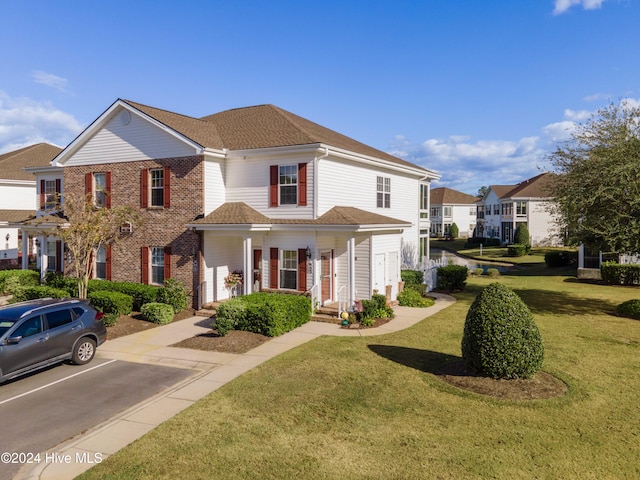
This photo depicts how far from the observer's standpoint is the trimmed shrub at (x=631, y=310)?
17.5m

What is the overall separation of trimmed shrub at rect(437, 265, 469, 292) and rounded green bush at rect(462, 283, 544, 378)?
14.9 m

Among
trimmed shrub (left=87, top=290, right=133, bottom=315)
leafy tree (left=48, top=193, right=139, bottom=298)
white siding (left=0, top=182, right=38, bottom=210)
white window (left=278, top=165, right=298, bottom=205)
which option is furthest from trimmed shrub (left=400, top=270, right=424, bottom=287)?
white siding (left=0, top=182, right=38, bottom=210)

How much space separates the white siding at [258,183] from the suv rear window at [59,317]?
28.8 feet

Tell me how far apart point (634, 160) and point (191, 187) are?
17.1 m

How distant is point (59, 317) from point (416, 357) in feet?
31.3

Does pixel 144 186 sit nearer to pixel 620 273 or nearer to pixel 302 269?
pixel 302 269

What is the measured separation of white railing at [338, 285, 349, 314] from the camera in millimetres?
17245

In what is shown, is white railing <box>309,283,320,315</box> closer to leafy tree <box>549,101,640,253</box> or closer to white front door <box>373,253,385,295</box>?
white front door <box>373,253,385,295</box>

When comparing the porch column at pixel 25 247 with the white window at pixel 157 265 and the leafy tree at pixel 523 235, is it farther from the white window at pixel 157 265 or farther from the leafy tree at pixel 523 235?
the leafy tree at pixel 523 235

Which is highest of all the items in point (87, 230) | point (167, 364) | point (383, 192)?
point (383, 192)

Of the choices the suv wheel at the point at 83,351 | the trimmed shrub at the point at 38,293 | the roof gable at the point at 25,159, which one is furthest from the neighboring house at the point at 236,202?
the roof gable at the point at 25,159

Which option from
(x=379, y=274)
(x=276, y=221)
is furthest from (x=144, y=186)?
(x=379, y=274)

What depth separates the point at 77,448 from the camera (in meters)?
7.49

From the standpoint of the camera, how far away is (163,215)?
64.4 feet
